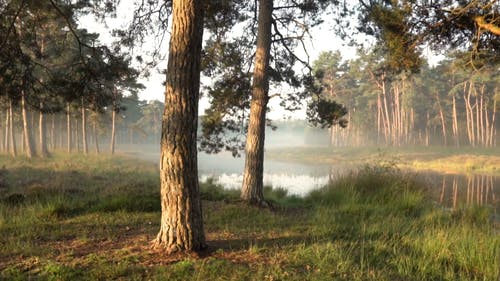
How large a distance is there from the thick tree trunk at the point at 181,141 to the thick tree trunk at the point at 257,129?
182 inches

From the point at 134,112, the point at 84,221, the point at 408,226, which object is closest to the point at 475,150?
the point at 408,226

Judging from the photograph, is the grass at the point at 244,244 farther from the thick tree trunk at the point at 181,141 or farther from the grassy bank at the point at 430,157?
the grassy bank at the point at 430,157

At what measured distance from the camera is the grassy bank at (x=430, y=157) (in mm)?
32656

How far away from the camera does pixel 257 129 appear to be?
395 inches

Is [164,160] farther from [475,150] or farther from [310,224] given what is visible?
[475,150]

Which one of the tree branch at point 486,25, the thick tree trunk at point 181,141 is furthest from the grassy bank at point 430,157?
the thick tree trunk at point 181,141

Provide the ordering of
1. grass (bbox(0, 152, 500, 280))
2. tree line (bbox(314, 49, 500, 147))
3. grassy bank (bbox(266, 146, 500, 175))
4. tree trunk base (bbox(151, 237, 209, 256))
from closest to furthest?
grass (bbox(0, 152, 500, 280)) < tree trunk base (bbox(151, 237, 209, 256)) < grassy bank (bbox(266, 146, 500, 175)) < tree line (bbox(314, 49, 500, 147))

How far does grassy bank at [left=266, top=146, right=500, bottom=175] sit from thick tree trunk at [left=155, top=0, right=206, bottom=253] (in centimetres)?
1894

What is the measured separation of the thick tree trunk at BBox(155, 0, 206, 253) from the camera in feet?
17.2

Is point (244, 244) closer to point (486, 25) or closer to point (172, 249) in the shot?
point (172, 249)

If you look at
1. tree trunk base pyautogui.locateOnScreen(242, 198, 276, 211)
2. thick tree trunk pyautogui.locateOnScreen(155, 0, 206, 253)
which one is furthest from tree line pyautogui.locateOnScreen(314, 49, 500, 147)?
thick tree trunk pyautogui.locateOnScreen(155, 0, 206, 253)

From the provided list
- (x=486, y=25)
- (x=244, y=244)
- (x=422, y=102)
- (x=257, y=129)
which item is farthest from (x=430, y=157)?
(x=244, y=244)

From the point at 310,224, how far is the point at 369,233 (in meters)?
1.31

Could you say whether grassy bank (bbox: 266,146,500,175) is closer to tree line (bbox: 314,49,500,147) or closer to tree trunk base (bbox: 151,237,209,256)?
tree line (bbox: 314,49,500,147)
